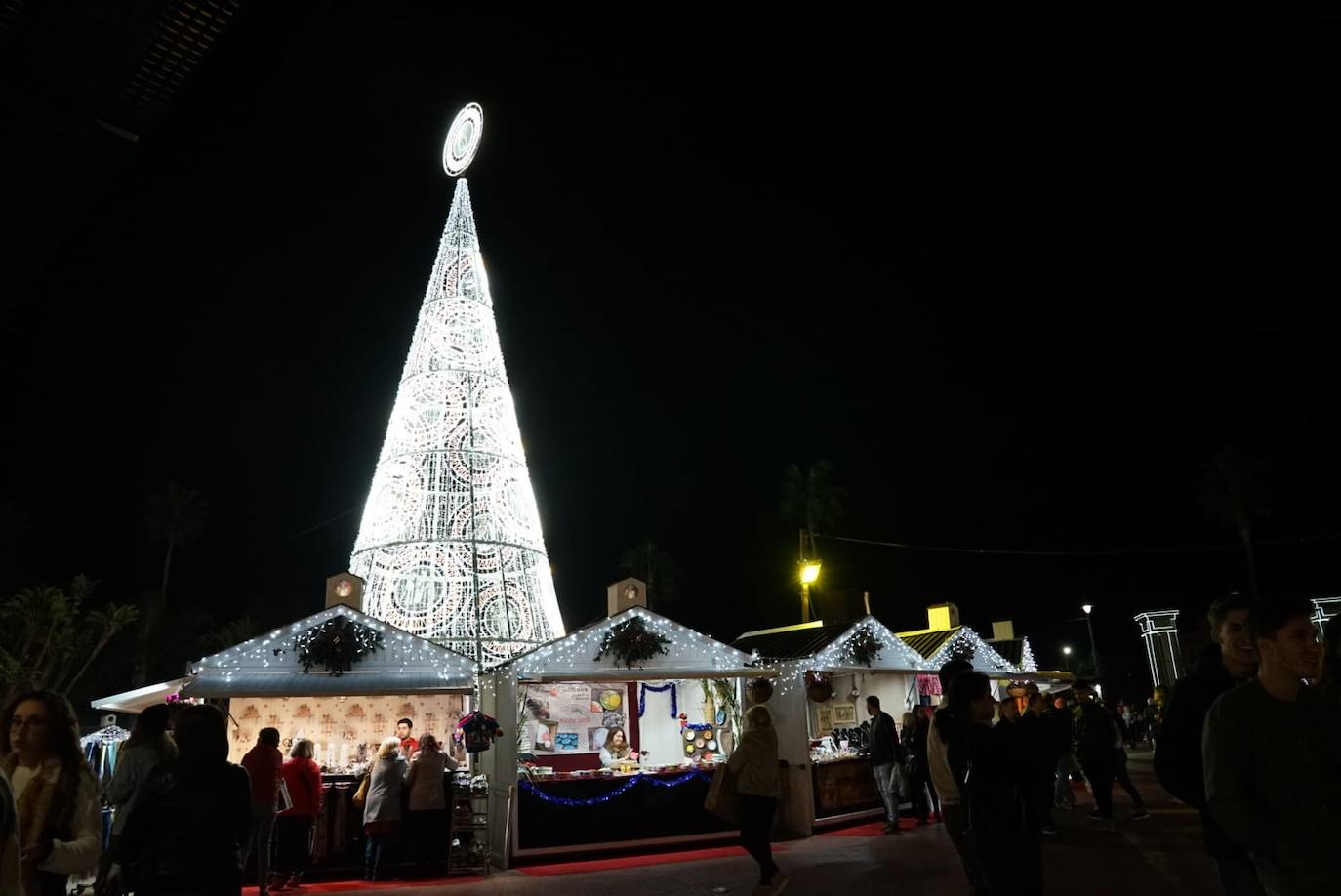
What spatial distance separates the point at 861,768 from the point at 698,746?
274 cm

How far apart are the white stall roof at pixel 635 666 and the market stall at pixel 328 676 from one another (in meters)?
1.03

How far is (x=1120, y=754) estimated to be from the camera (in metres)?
11.9

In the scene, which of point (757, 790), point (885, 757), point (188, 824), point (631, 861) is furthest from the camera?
point (885, 757)

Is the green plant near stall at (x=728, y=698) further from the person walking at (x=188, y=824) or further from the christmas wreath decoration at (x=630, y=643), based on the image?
the person walking at (x=188, y=824)

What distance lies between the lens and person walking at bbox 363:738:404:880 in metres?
10.2

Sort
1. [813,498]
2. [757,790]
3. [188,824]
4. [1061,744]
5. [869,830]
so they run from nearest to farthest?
[188,824]
[757,790]
[1061,744]
[869,830]
[813,498]

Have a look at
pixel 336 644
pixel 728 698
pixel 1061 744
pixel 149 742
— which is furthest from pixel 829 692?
pixel 149 742

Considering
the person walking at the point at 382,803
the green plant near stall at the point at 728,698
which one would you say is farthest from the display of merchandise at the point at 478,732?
the green plant near stall at the point at 728,698

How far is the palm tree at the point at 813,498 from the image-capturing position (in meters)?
43.3

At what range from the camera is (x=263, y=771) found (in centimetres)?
916

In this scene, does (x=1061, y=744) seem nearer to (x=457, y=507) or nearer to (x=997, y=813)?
(x=997, y=813)

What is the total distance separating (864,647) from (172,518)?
1581 inches

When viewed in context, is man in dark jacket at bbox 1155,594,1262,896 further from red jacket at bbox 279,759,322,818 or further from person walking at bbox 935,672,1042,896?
red jacket at bbox 279,759,322,818

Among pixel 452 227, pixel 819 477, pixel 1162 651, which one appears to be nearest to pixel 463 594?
pixel 452 227
